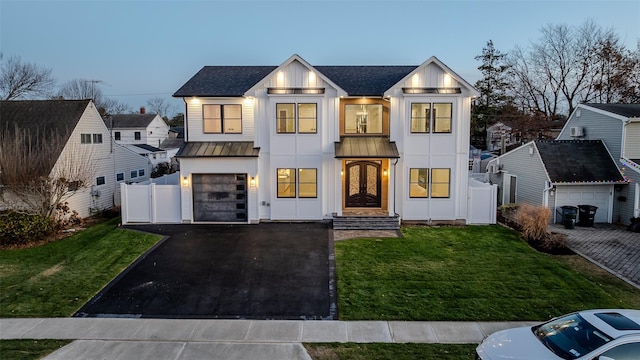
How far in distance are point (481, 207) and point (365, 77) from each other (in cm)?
814

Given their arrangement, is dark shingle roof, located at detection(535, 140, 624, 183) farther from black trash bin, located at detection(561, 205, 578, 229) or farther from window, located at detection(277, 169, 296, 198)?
window, located at detection(277, 169, 296, 198)

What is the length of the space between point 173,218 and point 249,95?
650 cm

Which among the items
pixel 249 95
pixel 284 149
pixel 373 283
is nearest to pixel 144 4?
pixel 249 95

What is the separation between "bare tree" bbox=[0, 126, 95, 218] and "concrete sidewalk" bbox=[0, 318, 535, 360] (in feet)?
29.5

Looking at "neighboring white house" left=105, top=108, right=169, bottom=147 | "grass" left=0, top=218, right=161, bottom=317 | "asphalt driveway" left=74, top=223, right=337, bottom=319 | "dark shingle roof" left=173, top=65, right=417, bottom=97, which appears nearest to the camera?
"asphalt driveway" left=74, top=223, right=337, bottom=319

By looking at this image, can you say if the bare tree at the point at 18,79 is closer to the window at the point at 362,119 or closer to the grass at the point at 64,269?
the grass at the point at 64,269

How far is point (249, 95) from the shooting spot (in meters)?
16.9

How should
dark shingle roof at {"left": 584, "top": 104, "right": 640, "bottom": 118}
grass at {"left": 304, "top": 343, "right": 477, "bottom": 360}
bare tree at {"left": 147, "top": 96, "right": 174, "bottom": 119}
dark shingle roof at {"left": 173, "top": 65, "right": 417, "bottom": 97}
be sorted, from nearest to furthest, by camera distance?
grass at {"left": 304, "top": 343, "right": 477, "bottom": 360}
dark shingle roof at {"left": 584, "top": 104, "right": 640, "bottom": 118}
dark shingle roof at {"left": 173, "top": 65, "right": 417, "bottom": 97}
bare tree at {"left": 147, "top": 96, "right": 174, "bottom": 119}

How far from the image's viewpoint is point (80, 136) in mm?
19422

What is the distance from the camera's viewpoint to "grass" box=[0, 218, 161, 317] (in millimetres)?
9477

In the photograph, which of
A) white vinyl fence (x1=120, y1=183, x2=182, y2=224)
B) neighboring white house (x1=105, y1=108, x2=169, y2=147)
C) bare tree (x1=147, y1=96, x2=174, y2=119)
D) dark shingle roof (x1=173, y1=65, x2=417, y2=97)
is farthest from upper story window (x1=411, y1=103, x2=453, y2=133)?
bare tree (x1=147, y1=96, x2=174, y2=119)

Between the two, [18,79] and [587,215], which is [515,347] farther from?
[18,79]

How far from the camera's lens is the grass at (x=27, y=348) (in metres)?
7.11

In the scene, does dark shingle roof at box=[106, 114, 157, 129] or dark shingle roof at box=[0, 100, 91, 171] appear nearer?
dark shingle roof at box=[0, 100, 91, 171]
